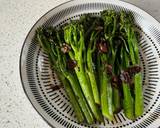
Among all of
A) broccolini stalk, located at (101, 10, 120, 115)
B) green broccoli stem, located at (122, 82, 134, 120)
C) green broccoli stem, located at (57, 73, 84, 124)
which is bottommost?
green broccoli stem, located at (122, 82, 134, 120)

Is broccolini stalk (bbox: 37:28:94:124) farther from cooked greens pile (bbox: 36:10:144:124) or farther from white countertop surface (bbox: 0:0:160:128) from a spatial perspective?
white countertop surface (bbox: 0:0:160:128)

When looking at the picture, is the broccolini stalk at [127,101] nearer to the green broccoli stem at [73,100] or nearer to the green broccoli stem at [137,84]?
the green broccoli stem at [137,84]

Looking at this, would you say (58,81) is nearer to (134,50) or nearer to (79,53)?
(79,53)

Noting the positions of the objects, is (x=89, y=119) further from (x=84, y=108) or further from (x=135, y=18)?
(x=135, y=18)

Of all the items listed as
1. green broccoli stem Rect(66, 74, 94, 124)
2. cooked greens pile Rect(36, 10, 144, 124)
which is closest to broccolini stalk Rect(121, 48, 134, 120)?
cooked greens pile Rect(36, 10, 144, 124)

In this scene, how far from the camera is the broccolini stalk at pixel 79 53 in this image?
1.10 meters

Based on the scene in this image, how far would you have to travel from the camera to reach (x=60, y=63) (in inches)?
45.4

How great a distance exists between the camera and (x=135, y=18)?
128 centimetres

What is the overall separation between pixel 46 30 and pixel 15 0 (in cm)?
30

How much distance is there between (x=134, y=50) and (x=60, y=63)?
25 cm

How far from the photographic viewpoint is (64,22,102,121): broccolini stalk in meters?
1.10

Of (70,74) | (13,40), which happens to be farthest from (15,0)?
(70,74)

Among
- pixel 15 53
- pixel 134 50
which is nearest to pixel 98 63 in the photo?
pixel 134 50

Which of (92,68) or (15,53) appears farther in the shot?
(15,53)
